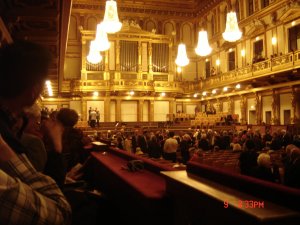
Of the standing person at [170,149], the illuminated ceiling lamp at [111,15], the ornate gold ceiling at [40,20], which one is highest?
the illuminated ceiling lamp at [111,15]

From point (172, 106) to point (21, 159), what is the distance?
27.9 metres

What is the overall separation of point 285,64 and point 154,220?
56.0 feet

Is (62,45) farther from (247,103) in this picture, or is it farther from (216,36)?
(216,36)

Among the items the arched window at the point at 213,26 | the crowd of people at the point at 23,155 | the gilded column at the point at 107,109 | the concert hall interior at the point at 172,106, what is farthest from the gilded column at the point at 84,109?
the crowd of people at the point at 23,155

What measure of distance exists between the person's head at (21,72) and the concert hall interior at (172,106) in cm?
3

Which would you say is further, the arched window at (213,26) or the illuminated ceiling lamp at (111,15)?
the arched window at (213,26)

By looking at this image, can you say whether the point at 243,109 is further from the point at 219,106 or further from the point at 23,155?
the point at 23,155

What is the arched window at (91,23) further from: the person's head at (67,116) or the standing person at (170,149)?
the person's head at (67,116)

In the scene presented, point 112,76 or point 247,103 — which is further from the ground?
point 112,76

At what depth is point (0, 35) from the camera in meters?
5.88

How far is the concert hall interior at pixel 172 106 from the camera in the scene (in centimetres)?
222

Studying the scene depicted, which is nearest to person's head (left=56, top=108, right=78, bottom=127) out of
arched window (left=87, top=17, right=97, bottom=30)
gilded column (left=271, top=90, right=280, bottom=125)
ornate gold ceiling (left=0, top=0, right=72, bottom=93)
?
ornate gold ceiling (left=0, top=0, right=72, bottom=93)

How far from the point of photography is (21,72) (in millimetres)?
1245

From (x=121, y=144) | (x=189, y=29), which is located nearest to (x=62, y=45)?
(x=121, y=144)
